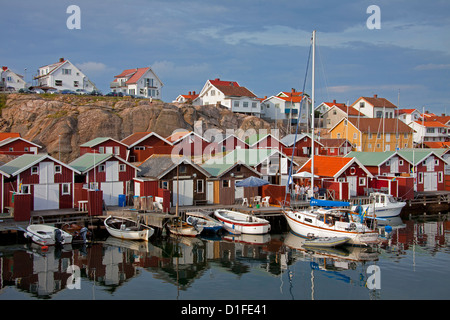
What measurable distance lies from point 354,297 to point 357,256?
8526 mm

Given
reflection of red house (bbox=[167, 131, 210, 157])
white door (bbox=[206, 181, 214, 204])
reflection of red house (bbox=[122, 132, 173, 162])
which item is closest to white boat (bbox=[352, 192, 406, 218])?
white door (bbox=[206, 181, 214, 204])

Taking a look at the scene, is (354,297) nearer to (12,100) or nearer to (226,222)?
(226,222)

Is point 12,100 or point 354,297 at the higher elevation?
point 12,100

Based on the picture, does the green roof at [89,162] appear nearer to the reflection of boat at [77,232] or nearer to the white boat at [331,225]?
the reflection of boat at [77,232]

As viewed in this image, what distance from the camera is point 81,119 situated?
67125mm

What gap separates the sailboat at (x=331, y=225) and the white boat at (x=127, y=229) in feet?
38.7

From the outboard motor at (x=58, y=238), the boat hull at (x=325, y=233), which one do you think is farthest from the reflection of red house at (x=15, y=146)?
the boat hull at (x=325, y=233)

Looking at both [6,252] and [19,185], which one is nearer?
[6,252]

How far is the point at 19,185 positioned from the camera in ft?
120

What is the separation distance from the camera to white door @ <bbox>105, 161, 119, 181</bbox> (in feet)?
136

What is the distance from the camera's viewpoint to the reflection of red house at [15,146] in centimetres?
5478

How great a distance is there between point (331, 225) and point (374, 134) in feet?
164

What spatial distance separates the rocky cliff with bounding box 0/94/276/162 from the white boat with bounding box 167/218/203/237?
2860 cm
